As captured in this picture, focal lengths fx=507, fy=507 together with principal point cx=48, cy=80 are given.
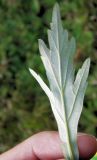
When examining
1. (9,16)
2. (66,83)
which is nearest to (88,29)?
(9,16)

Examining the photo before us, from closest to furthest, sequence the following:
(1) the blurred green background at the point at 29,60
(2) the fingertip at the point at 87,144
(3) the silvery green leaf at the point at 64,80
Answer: (3) the silvery green leaf at the point at 64,80, (2) the fingertip at the point at 87,144, (1) the blurred green background at the point at 29,60

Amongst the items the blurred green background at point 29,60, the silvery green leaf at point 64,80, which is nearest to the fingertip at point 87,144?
the silvery green leaf at point 64,80

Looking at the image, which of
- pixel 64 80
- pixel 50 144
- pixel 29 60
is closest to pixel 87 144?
pixel 50 144

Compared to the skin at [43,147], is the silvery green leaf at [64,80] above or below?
above

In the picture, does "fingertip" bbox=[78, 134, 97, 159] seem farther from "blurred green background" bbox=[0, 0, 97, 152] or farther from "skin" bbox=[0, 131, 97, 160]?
"blurred green background" bbox=[0, 0, 97, 152]

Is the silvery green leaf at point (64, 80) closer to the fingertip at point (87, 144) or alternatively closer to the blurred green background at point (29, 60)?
the fingertip at point (87, 144)

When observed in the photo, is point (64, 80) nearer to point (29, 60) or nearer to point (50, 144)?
point (50, 144)
